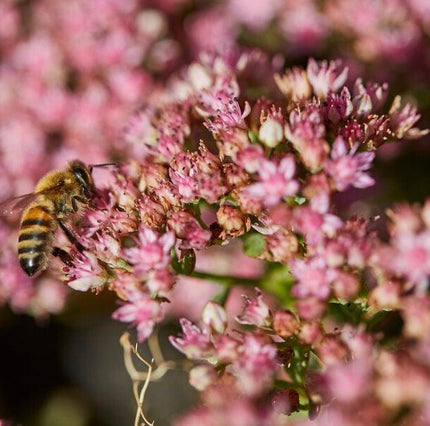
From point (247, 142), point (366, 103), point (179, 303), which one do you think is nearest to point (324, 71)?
point (366, 103)

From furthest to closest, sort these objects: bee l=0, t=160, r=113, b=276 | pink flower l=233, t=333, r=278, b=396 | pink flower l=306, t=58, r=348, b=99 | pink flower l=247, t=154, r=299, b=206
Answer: pink flower l=306, t=58, r=348, b=99 → bee l=0, t=160, r=113, b=276 → pink flower l=247, t=154, r=299, b=206 → pink flower l=233, t=333, r=278, b=396

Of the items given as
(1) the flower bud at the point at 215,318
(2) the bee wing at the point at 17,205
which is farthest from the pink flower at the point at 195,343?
(2) the bee wing at the point at 17,205

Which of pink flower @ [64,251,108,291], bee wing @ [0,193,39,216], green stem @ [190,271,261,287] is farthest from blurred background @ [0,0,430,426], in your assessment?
green stem @ [190,271,261,287]

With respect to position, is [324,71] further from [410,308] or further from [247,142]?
[410,308]

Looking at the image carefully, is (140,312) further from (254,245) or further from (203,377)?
(254,245)

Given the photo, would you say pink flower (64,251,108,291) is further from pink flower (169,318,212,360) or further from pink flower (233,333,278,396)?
pink flower (233,333,278,396)

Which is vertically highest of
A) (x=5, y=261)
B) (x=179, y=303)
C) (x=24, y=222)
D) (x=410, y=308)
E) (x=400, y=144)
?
(x=410, y=308)

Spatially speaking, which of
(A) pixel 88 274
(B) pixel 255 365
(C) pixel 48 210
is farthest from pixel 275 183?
(C) pixel 48 210
